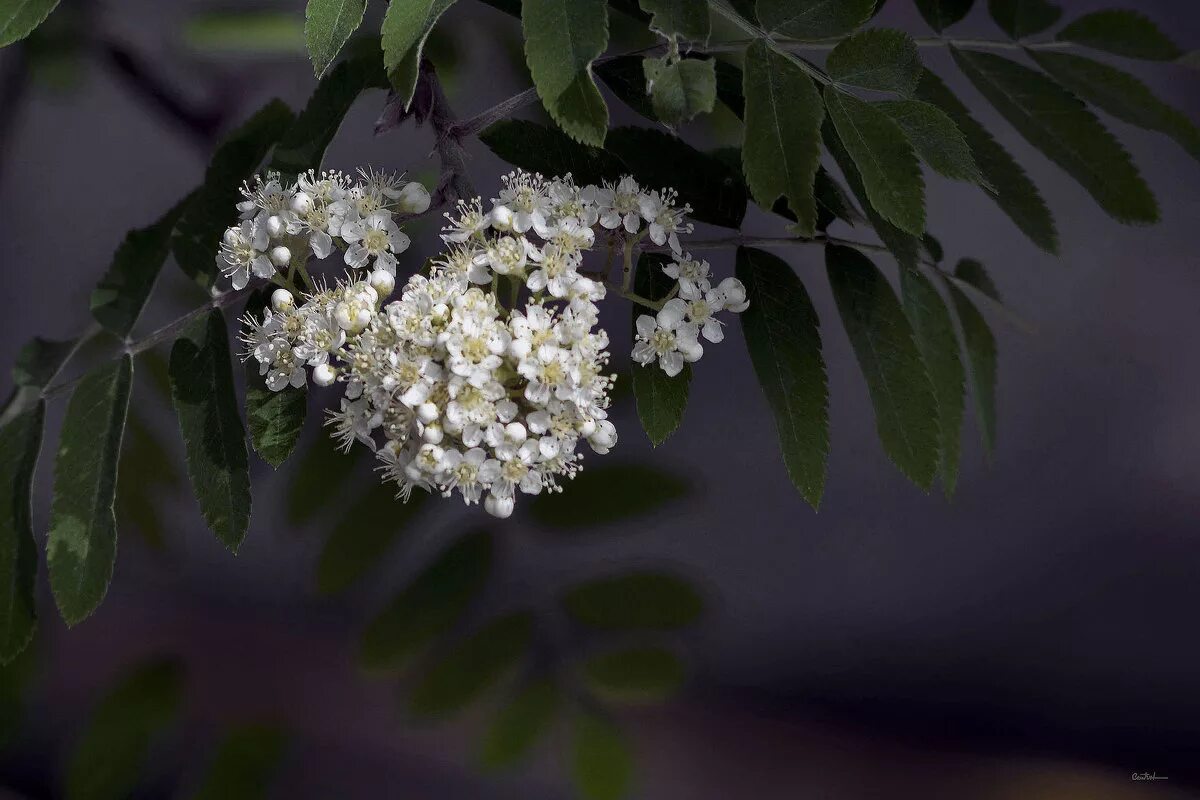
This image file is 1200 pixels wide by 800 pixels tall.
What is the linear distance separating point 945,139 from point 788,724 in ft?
2.92

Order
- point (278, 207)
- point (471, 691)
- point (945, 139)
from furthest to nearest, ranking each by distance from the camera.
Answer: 1. point (471, 691)
2. point (278, 207)
3. point (945, 139)

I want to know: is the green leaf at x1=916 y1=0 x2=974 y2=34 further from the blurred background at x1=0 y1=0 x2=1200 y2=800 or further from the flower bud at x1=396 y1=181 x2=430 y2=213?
the flower bud at x1=396 y1=181 x2=430 y2=213

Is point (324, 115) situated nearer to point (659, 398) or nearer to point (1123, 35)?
point (659, 398)

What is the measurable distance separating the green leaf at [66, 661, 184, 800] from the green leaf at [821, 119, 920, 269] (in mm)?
1062

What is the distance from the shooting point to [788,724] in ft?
4.07

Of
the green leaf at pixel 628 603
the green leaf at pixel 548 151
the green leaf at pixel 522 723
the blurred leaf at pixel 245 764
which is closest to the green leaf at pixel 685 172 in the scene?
the green leaf at pixel 548 151

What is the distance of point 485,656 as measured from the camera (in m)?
1.08

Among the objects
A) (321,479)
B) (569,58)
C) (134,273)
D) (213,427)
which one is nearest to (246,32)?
(134,273)

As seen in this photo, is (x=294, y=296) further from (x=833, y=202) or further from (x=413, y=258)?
(x=413, y=258)

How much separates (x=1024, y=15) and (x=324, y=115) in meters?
0.63

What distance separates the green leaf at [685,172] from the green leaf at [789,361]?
0.13 ft

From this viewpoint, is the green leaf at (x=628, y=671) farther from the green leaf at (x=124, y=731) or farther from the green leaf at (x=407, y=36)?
the green leaf at (x=407, y=36)

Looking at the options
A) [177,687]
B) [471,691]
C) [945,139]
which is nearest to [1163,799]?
[471,691]

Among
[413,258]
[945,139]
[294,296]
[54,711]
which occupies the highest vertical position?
[413,258]
